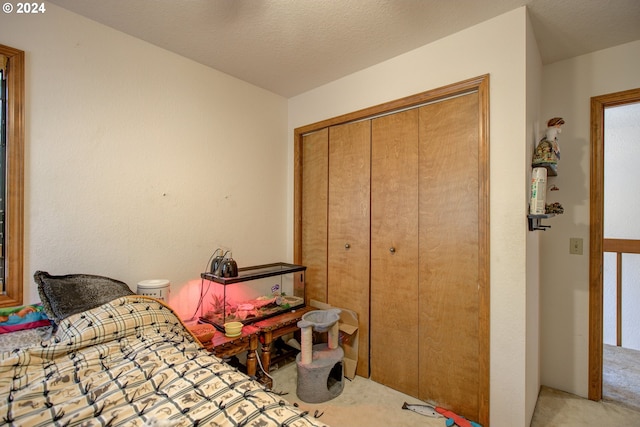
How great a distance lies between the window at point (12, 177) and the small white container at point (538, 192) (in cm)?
281

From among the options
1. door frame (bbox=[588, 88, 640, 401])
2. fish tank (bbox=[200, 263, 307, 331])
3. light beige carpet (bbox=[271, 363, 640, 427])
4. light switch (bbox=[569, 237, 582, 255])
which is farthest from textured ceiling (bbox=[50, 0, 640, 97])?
light beige carpet (bbox=[271, 363, 640, 427])

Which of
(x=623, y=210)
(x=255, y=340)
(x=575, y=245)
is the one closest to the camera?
(x=255, y=340)

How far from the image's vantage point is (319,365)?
198 centimetres

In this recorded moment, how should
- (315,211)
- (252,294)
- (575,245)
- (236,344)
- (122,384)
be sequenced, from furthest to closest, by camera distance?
(315,211) → (252,294) → (575,245) → (236,344) → (122,384)

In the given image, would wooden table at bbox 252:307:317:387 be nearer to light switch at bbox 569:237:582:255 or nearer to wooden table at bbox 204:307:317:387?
wooden table at bbox 204:307:317:387

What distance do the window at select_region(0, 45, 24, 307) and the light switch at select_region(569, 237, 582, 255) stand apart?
11.4 feet

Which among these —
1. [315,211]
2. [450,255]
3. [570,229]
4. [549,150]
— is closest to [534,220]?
[549,150]

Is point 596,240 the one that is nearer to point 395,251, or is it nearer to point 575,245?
point 575,245

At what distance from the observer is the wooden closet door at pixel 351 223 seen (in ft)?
7.64

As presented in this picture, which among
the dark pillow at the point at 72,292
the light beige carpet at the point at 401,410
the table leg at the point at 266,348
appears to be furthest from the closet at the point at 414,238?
the dark pillow at the point at 72,292

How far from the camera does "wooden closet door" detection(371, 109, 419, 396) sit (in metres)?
2.07

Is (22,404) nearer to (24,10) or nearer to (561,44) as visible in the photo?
(24,10)

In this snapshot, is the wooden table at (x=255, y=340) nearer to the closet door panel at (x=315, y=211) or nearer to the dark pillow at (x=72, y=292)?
the closet door panel at (x=315, y=211)

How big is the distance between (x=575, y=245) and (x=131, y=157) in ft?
10.4
